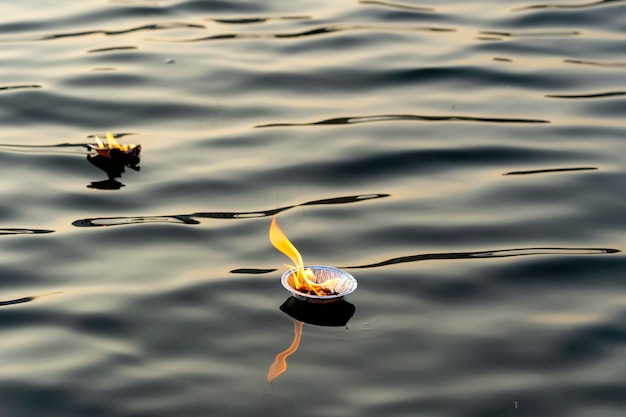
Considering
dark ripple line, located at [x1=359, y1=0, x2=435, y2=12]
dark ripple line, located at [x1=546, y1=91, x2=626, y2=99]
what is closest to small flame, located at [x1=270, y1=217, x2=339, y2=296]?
dark ripple line, located at [x1=546, y1=91, x2=626, y2=99]

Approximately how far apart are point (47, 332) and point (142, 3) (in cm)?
334

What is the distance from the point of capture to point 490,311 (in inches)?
119

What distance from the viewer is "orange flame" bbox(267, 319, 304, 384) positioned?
2723 millimetres

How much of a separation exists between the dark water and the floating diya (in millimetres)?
93

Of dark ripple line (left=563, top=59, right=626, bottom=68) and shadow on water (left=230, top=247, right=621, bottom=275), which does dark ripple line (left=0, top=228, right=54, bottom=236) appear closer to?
shadow on water (left=230, top=247, right=621, bottom=275)

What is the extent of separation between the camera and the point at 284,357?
280cm

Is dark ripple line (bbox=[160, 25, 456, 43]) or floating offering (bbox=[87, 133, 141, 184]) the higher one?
dark ripple line (bbox=[160, 25, 456, 43])

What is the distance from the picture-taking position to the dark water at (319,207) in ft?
8.94

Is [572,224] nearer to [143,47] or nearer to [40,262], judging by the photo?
[40,262]

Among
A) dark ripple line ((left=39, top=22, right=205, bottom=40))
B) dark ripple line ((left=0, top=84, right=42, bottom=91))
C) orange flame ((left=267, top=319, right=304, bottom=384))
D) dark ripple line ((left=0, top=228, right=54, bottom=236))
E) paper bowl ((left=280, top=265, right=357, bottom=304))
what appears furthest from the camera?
dark ripple line ((left=39, top=22, right=205, bottom=40))

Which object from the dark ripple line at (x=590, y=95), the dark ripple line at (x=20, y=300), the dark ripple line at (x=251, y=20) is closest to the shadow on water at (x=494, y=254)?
the dark ripple line at (x=20, y=300)

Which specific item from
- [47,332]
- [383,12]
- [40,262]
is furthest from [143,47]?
[47,332]

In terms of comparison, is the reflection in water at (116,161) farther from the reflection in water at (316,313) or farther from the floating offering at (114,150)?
the reflection in water at (316,313)

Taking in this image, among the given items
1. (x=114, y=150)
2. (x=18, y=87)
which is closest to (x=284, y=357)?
(x=114, y=150)
